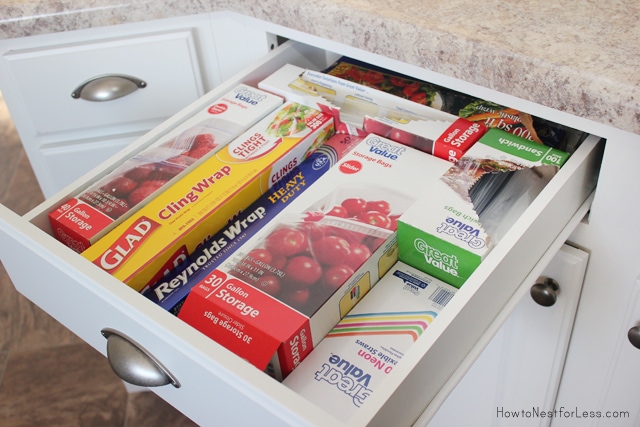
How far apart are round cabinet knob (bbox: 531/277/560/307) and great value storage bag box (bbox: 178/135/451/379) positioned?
0.19 m

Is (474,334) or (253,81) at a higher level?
(253,81)

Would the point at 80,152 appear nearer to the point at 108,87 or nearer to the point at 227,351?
the point at 108,87

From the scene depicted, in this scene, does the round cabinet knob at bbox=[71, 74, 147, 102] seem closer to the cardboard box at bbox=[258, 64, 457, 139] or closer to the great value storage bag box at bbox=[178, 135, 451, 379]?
the cardboard box at bbox=[258, 64, 457, 139]

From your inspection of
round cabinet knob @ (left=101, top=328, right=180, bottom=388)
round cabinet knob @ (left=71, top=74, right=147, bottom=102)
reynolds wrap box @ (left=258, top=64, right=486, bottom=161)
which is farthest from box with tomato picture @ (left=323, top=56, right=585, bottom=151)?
round cabinet knob @ (left=101, top=328, right=180, bottom=388)

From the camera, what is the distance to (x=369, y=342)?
646 mm

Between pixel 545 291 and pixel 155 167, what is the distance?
47 centimetres

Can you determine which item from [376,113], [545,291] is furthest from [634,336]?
[376,113]

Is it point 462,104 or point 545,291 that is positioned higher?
point 462,104

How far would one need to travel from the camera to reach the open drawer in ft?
1.80

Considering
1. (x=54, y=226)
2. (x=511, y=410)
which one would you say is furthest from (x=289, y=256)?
(x=511, y=410)

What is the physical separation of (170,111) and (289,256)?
0.43m

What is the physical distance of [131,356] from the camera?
2.12ft

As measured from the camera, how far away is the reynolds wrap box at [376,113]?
78 centimetres

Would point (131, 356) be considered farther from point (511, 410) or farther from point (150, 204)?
point (511, 410)
